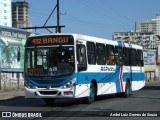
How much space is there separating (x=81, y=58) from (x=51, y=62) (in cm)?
128

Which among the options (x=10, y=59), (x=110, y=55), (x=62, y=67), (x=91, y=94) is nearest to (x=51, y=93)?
(x=62, y=67)

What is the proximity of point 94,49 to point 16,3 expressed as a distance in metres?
127

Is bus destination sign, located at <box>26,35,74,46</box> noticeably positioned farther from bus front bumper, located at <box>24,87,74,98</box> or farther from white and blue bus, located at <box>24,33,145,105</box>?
bus front bumper, located at <box>24,87,74,98</box>

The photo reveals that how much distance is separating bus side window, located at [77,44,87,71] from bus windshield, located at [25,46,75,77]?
13.8 inches

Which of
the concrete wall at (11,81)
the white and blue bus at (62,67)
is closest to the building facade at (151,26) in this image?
the concrete wall at (11,81)

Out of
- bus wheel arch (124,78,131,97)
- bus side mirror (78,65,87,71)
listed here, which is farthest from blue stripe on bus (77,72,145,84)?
bus wheel arch (124,78,131,97)

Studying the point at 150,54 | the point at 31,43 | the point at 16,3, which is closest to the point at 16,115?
the point at 31,43

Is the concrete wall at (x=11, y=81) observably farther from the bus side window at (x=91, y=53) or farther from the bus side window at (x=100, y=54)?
the bus side window at (x=91, y=53)

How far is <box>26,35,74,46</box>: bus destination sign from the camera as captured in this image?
1676 cm

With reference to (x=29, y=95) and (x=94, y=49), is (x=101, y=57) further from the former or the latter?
(x=29, y=95)

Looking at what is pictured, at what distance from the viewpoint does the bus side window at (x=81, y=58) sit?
16797 millimetres

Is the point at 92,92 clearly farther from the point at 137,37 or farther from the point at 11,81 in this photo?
the point at 137,37

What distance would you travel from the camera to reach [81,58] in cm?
1702

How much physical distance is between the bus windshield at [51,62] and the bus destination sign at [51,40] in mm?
199
